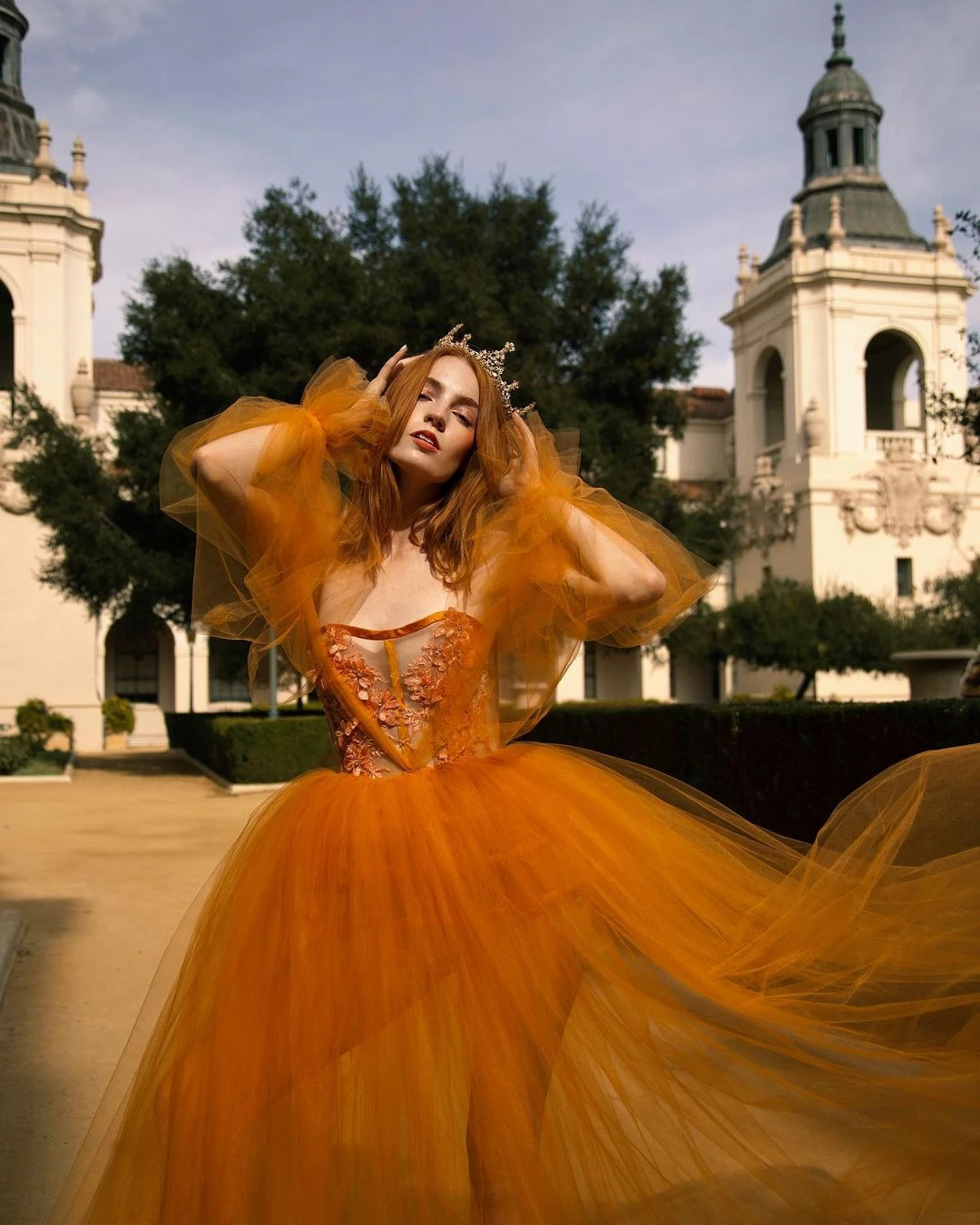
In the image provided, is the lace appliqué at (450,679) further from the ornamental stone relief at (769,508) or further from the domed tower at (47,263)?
the ornamental stone relief at (769,508)

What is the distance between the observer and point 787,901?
256 cm

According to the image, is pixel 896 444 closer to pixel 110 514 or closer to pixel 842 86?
pixel 842 86

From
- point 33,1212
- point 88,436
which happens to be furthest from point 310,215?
point 33,1212

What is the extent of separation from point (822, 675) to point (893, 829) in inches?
1467

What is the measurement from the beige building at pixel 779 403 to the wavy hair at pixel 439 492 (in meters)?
29.2

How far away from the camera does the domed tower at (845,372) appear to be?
40094mm

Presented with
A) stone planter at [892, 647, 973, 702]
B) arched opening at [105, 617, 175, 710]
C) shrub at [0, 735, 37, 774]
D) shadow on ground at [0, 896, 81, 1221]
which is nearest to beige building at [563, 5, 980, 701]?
arched opening at [105, 617, 175, 710]

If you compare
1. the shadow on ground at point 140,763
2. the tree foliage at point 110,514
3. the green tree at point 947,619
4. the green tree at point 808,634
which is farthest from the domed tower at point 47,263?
the green tree at point 947,619

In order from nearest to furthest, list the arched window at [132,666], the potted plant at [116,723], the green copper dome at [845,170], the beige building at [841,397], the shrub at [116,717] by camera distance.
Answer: the potted plant at [116,723], the shrub at [116,717], the beige building at [841,397], the arched window at [132,666], the green copper dome at [845,170]

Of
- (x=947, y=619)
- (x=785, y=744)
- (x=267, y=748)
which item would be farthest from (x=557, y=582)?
(x=947, y=619)

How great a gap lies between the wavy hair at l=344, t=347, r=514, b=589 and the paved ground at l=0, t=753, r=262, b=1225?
2112 mm

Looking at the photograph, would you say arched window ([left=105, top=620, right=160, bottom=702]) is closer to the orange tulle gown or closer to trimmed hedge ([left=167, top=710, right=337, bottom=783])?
trimmed hedge ([left=167, top=710, right=337, bottom=783])

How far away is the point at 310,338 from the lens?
75.3 feet

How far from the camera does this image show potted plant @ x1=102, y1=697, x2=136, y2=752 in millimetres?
35406
